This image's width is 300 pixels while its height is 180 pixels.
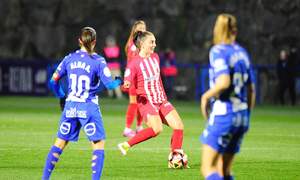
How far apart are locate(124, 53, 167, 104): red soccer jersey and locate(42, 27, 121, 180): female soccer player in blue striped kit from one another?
9.32 feet

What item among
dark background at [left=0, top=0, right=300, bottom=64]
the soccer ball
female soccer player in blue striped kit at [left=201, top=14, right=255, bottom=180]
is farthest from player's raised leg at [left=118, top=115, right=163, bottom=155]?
dark background at [left=0, top=0, right=300, bottom=64]

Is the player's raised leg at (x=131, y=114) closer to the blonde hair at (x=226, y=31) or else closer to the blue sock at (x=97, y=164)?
the blue sock at (x=97, y=164)

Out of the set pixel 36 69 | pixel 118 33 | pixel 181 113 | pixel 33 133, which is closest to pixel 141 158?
pixel 33 133

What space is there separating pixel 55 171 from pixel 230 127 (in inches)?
185

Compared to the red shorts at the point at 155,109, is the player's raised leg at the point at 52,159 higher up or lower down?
lower down

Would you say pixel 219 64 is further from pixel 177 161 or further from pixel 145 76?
pixel 145 76

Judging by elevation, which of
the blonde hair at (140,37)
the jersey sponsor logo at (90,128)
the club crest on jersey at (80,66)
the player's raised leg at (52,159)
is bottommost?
the player's raised leg at (52,159)

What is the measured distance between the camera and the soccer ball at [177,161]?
46.2 feet

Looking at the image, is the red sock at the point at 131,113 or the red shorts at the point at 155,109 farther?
the red sock at the point at 131,113

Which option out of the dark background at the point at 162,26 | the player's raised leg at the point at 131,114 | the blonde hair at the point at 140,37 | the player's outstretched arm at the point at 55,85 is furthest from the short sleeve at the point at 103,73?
the dark background at the point at 162,26

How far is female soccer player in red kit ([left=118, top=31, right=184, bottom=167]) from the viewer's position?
566 inches

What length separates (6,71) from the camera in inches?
1507

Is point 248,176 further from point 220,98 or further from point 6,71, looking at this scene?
point 6,71

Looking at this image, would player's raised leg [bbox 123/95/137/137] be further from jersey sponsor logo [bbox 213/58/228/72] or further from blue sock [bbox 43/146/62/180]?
jersey sponsor logo [bbox 213/58/228/72]
